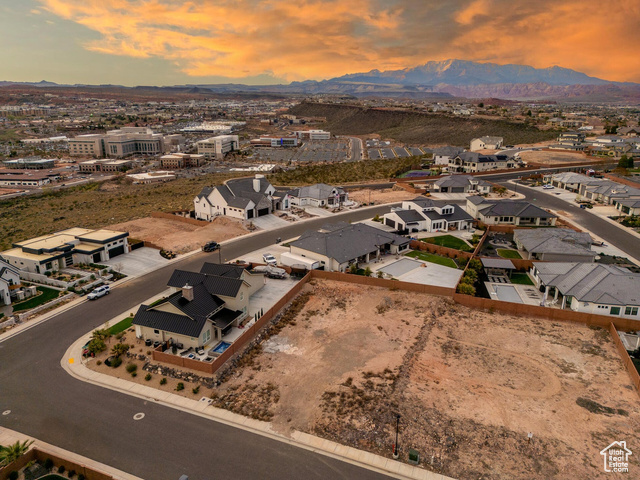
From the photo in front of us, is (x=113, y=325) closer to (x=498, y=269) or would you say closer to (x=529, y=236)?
(x=498, y=269)

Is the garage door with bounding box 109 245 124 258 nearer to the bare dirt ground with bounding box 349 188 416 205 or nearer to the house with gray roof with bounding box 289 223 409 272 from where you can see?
the house with gray roof with bounding box 289 223 409 272

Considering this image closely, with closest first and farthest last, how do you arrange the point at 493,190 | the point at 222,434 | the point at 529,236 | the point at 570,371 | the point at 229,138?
the point at 222,434 < the point at 570,371 < the point at 529,236 < the point at 493,190 < the point at 229,138

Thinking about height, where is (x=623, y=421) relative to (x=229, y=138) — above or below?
below

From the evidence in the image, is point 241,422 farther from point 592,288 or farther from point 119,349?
point 592,288

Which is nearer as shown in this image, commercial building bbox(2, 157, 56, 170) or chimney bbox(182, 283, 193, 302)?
chimney bbox(182, 283, 193, 302)

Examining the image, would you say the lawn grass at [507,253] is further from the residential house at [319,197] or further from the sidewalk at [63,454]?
the sidewalk at [63,454]

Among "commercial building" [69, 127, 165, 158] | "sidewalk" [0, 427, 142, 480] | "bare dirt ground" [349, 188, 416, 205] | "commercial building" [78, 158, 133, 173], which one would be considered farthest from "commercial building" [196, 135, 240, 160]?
"sidewalk" [0, 427, 142, 480]

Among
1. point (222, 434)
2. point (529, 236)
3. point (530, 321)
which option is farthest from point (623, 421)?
point (529, 236)
